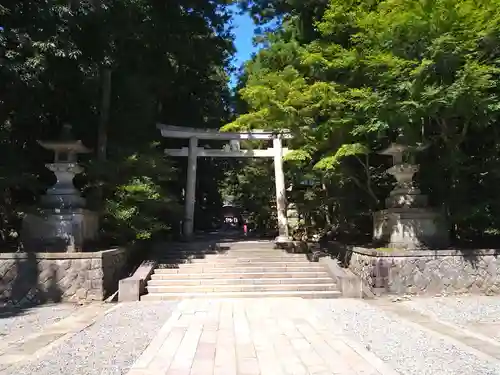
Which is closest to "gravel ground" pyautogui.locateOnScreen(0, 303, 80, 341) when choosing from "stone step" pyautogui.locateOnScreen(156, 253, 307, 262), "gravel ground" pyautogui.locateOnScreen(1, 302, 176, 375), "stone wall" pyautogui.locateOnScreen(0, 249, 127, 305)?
"stone wall" pyautogui.locateOnScreen(0, 249, 127, 305)

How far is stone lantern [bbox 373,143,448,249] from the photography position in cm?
1101

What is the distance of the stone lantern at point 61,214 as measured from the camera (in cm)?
1083

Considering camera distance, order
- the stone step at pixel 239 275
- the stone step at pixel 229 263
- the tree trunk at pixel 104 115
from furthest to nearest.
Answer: the stone step at pixel 229 263 → the tree trunk at pixel 104 115 → the stone step at pixel 239 275

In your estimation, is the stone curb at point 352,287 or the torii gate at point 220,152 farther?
the torii gate at point 220,152

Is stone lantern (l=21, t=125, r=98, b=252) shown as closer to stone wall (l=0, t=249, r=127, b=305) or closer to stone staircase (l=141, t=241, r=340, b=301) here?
stone wall (l=0, t=249, r=127, b=305)

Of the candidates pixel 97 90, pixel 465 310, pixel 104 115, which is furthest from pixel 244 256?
A: pixel 465 310

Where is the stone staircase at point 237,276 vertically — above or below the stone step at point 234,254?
below

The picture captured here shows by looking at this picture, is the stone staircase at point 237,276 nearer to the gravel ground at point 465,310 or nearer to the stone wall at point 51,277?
the stone wall at point 51,277

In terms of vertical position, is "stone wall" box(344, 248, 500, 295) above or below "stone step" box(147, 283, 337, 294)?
above

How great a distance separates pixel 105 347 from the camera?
5992 millimetres

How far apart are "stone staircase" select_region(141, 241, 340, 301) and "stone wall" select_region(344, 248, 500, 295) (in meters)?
1.14

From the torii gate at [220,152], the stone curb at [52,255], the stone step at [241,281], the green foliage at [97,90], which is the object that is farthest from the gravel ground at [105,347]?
the torii gate at [220,152]

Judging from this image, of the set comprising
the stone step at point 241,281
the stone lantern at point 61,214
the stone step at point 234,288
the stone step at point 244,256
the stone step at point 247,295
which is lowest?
the stone step at point 247,295

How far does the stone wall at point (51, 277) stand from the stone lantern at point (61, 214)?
2.25ft
